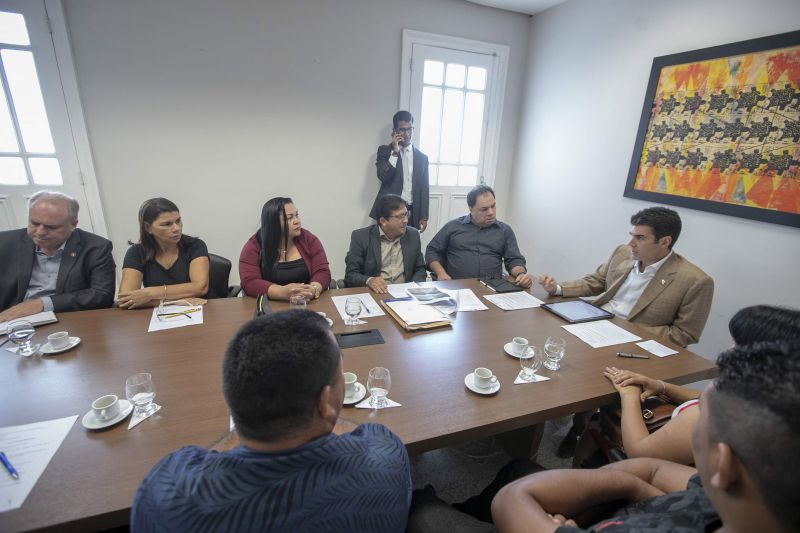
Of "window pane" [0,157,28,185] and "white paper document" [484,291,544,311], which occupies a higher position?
"window pane" [0,157,28,185]

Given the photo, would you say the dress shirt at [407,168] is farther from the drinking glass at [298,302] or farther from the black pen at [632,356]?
the black pen at [632,356]

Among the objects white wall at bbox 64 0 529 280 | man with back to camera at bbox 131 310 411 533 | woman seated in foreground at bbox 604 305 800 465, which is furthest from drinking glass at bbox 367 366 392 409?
white wall at bbox 64 0 529 280

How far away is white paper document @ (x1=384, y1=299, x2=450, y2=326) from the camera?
5.70 feet

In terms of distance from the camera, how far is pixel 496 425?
114 cm

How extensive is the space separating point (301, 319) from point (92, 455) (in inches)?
28.4

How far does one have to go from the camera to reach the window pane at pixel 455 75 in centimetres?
396

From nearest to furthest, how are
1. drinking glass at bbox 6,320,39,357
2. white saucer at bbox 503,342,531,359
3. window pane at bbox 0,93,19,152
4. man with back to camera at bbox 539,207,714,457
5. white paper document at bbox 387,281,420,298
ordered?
drinking glass at bbox 6,320,39,357, white saucer at bbox 503,342,531,359, man with back to camera at bbox 539,207,714,457, white paper document at bbox 387,281,420,298, window pane at bbox 0,93,19,152

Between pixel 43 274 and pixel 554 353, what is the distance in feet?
8.64

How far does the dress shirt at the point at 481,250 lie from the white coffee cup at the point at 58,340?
2.17m

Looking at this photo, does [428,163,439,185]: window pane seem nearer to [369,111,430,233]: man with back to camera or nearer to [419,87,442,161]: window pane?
[419,87,442,161]: window pane

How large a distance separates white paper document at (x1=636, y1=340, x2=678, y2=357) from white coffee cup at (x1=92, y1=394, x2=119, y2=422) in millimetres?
2003

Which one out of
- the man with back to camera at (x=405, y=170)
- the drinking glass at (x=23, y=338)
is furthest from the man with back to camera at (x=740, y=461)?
the man with back to camera at (x=405, y=170)

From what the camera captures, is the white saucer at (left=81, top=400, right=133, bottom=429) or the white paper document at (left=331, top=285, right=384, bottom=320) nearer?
the white saucer at (left=81, top=400, right=133, bottom=429)

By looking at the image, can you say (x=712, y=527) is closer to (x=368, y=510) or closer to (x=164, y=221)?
(x=368, y=510)
